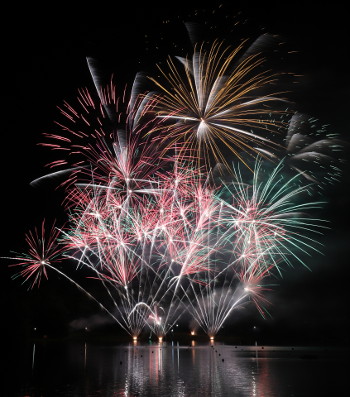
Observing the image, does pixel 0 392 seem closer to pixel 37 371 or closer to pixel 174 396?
pixel 174 396

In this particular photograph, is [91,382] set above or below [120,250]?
below

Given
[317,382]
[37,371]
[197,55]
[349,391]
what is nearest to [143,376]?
→ [37,371]

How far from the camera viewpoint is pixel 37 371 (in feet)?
87.4

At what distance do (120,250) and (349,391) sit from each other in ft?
58.2

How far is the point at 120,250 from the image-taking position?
31.9 m

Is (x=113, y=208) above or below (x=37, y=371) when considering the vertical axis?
above

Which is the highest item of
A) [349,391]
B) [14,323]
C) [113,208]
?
[113,208]

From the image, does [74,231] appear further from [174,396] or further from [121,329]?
[121,329]

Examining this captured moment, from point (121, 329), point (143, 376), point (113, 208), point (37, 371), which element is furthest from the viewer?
point (121, 329)

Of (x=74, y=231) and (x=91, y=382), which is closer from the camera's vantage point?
(x=91, y=382)

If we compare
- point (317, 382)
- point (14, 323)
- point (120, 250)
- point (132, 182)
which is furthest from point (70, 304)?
point (317, 382)

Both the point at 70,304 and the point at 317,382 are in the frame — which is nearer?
the point at 317,382

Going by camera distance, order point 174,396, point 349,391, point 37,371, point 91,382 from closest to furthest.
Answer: point 174,396 < point 349,391 < point 91,382 < point 37,371

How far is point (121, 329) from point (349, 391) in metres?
83.6
